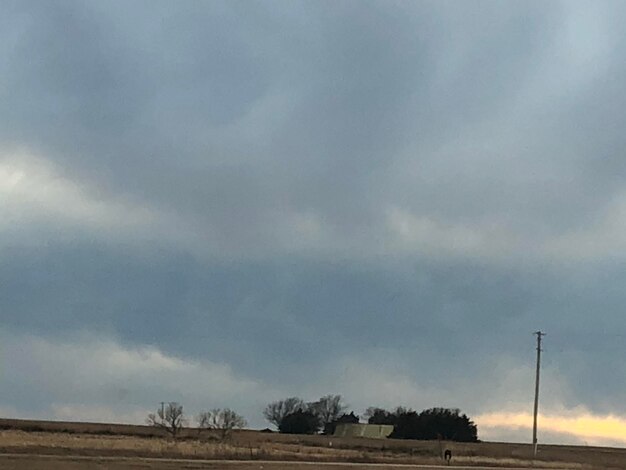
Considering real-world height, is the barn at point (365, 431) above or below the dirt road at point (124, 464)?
above

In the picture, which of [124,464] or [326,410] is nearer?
[124,464]

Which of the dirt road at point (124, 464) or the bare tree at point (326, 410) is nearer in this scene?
the dirt road at point (124, 464)

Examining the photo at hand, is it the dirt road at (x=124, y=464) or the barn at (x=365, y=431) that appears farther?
the barn at (x=365, y=431)

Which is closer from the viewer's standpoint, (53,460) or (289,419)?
(53,460)

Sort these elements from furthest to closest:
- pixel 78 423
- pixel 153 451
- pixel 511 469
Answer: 1. pixel 78 423
2. pixel 511 469
3. pixel 153 451

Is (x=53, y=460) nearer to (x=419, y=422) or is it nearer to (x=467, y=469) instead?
(x=467, y=469)

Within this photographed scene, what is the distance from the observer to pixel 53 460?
129 feet

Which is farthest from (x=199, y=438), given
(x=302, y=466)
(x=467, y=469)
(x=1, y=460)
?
(x=1, y=460)

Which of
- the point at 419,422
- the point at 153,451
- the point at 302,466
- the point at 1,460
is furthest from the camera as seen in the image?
the point at 419,422

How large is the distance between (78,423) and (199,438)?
5169 cm

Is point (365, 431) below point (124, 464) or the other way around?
the other way around

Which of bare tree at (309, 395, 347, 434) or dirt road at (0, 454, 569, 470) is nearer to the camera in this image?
dirt road at (0, 454, 569, 470)

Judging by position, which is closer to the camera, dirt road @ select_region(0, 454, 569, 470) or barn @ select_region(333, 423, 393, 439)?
dirt road @ select_region(0, 454, 569, 470)

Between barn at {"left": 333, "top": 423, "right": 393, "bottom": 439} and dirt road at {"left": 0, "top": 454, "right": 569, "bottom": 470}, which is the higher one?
barn at {"left": 333, "top": 423, "right": 393, "bottom": 439}
